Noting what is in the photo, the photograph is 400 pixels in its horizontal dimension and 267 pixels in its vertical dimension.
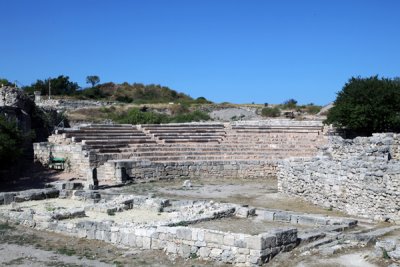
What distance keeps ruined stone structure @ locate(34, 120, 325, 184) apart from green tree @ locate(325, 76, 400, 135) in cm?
181

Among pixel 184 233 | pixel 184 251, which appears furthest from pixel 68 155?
pixel 184 251

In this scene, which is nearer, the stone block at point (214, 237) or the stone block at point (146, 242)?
the stone block at point (214, 237)

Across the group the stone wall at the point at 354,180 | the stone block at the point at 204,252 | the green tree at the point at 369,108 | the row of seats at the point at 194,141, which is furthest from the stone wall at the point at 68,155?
the stone block at the point at 204,252

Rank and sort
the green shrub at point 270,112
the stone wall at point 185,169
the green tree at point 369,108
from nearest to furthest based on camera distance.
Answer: the stone wall at point 185,169 < the green tree at point 369,108 < the green shrub at point 270,112

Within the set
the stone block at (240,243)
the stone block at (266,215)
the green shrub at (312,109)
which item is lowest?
the stone block at (266,215)

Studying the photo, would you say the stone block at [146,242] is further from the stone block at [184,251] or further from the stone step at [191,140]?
the stone step at [191,140]

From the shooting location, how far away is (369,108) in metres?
29.3

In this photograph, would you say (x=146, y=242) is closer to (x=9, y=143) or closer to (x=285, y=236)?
(x=285, y=236)

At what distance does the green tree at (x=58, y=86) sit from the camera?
59.2 meters

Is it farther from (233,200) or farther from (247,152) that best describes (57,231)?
(247,152)

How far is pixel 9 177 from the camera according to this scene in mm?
24438

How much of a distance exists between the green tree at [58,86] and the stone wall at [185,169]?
36.1 m

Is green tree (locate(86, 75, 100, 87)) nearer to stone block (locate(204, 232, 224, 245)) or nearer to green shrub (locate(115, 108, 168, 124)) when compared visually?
green shrub (locate(115, 108, 168, 124))

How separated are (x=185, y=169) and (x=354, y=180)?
39.2 ft
